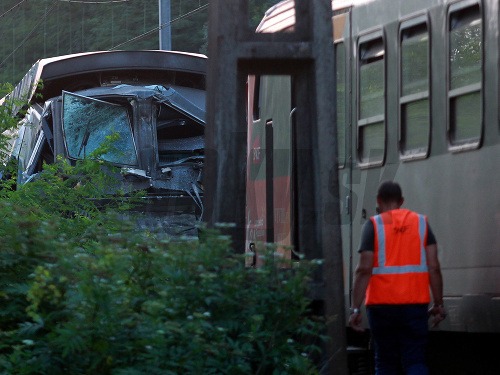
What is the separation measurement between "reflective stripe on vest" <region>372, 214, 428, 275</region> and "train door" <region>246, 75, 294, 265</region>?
258 cm

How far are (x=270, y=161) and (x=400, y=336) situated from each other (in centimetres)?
401

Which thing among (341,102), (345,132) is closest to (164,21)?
(341,102)

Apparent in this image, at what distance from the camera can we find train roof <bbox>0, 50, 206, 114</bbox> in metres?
15.0

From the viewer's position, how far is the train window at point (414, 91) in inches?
337

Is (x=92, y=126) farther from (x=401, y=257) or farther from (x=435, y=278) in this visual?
(x=435, y=278)

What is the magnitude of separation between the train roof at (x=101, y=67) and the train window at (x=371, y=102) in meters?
6.12

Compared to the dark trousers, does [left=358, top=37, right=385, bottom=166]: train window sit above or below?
above

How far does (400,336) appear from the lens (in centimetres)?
763

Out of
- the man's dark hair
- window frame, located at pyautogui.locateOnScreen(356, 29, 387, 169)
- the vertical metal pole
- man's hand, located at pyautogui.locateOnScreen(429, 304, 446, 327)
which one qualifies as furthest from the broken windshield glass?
the vertical metal pole

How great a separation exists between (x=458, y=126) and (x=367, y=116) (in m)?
1.62

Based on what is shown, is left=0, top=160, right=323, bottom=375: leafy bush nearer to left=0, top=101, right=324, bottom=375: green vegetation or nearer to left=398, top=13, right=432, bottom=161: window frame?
left=0, top=101, right=324, bottom=375: green vegetation

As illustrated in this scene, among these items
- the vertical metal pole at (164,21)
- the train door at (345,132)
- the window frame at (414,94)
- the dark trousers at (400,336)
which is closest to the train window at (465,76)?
the window frame at (414,94)

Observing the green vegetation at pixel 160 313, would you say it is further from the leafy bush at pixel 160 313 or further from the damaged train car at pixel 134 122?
the damaged train car at pixel 134 122

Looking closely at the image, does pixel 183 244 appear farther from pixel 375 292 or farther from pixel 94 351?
pixel 375 292
